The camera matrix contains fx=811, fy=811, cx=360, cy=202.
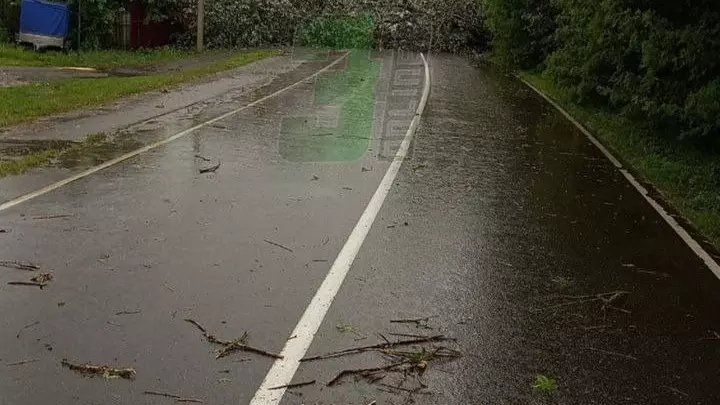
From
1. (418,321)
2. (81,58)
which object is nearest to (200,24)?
(81,58)

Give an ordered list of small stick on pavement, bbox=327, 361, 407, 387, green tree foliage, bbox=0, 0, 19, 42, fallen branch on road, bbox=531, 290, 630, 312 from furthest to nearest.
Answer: green tree foliage, bbox=0, 0, 19, 42 < fallen branch on road, bbox=531, 290, 630, 312 < small stick on pavement, bbox=327, 361, 407, 387

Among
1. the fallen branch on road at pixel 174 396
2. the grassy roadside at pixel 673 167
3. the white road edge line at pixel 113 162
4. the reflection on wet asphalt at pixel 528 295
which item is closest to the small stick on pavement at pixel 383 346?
the reflection on wet asphalt at pixel 528 295

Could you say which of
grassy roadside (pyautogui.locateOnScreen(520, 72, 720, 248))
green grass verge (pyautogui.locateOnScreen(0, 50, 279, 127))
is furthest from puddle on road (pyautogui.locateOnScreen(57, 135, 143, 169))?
grassy roadside (pyautogui.locateOnScreen(520, 72, 720, 248))

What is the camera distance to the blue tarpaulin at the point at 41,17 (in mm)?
30062

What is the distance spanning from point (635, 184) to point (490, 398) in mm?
8173

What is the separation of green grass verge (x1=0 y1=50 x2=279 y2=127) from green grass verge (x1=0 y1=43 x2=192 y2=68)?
4223mm

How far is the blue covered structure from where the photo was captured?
30.1 meters

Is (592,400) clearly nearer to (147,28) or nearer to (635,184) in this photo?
(635,184)

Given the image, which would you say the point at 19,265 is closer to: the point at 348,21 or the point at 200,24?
the point at 200,24

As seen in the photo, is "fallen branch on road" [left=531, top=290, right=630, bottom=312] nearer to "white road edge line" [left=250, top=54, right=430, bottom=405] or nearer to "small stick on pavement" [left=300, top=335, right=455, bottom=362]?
"small stick on pavement" [left=300, top=335, right=455, bottom=362]

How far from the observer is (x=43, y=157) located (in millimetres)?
11484

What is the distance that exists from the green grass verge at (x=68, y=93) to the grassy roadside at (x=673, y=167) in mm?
10908

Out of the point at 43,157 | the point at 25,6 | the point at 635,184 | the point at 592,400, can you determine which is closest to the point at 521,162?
the point at 635,184

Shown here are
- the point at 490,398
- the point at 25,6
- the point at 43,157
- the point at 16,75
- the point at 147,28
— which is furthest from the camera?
the point at 147,28
